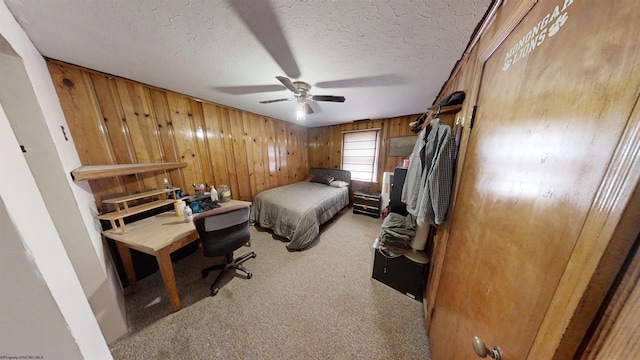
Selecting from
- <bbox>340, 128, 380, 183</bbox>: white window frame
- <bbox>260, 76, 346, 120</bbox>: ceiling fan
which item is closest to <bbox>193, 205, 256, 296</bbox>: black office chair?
<bbox>260, 76, 346, 120</bbox>: ceiling fan

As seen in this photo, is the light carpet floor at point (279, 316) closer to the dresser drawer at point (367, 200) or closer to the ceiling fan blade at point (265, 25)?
the dresser drawer at point (367, 200)

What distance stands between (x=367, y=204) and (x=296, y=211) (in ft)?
5.51

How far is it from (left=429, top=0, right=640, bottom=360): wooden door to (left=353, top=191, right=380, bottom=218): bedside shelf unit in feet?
8.26

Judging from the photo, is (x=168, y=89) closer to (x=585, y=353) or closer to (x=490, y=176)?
(x=490, y=176)

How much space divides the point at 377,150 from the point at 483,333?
322 centimetres

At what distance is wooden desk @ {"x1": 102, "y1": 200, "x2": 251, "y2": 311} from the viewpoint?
135 cm

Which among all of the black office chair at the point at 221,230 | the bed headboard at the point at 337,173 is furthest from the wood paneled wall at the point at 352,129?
the black office chair at the point at 221,230

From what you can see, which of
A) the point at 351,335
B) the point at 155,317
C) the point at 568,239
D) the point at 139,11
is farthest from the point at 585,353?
the point at 155,317

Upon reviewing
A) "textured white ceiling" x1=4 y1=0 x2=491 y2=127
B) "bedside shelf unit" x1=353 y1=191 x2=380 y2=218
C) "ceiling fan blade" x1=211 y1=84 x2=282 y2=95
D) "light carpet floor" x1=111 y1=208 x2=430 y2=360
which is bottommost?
"light carpet floor" x1=111 y1=208 x2=430 y2=360

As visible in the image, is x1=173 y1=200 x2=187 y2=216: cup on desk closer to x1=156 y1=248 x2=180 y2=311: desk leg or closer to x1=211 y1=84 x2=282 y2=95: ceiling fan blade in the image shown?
x1=156 y1=248 x2=180 y2=311: desk leg

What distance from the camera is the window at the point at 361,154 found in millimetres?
3596

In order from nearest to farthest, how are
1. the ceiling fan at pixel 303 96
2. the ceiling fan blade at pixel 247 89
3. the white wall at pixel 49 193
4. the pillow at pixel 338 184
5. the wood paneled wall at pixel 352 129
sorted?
the white wall at pixel 49 193
the ceiling fan at pixel 303 96
the ceiling fan blade at pixel 247 89
the wood paneled wall at pixel 352 129
the pillow at pixel 338 184

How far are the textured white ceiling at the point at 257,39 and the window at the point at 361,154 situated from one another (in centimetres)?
175

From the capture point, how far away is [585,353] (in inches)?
13.0
